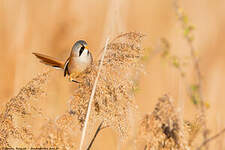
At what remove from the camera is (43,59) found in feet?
5.96

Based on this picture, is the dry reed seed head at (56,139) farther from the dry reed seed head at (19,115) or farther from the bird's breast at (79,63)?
the bird's breast at (79,63)

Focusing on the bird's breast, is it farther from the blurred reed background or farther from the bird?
the blurred reed background

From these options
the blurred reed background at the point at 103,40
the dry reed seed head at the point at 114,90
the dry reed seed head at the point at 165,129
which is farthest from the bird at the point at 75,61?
the dry reed seed head at the point at 165,129

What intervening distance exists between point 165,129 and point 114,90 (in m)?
0.24

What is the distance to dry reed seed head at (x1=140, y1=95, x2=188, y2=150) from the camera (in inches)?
51.8

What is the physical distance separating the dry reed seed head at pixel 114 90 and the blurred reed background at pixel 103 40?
1.92 feet

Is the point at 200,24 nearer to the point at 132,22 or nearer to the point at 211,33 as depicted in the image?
the point at 211,33

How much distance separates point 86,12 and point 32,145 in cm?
330

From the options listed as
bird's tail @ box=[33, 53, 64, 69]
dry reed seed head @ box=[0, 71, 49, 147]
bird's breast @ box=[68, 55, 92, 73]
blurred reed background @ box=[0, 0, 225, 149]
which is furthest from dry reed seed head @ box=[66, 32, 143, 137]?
blurred reed background @ box=[0, 0, 225, 149]

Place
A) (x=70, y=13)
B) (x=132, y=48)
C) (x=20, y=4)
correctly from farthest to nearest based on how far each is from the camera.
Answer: (x=70, y=13) → (x=20, y=4) → (x=132, y=48)

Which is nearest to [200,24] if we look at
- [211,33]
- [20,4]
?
[211,33]

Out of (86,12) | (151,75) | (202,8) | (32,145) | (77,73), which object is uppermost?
(202,8)

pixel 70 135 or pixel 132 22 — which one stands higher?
pixel 132 22

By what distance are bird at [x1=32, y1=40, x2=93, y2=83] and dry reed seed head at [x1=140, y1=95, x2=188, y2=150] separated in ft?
1.52
